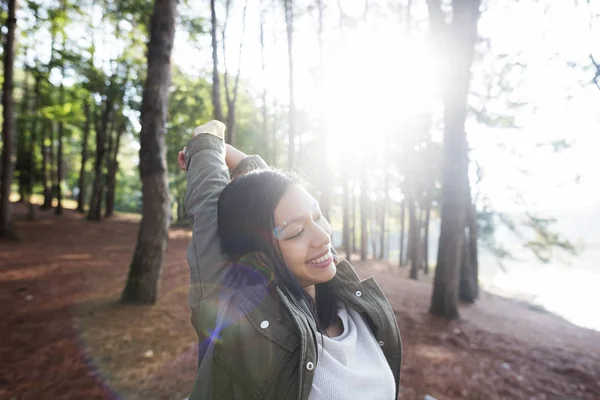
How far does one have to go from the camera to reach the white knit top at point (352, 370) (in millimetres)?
1281

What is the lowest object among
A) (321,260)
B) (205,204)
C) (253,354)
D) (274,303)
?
(253,354)

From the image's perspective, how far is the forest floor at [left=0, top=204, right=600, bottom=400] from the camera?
12.3ft

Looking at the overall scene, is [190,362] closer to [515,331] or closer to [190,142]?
[190,142]

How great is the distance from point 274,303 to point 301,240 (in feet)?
1.00

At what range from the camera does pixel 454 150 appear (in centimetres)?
759

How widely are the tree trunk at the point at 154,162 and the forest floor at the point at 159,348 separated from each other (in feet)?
1.45

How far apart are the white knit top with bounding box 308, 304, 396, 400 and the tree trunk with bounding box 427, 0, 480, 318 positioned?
6.54 meters

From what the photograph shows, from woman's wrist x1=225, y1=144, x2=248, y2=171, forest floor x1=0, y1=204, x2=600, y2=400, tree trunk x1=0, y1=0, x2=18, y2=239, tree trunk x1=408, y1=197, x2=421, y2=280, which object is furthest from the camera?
tree trunk x1=408, y1=197, x2=421, y2=280

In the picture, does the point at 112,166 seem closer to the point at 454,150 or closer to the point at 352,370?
the point at 454,150

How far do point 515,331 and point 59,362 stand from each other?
27.3ft

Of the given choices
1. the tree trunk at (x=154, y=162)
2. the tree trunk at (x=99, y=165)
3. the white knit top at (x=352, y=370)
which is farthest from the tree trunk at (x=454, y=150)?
the tree trunk at (x=99, y=165)

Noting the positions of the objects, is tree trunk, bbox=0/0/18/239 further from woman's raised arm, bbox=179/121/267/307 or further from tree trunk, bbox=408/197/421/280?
tree trunk, bbox=408/197/421/280

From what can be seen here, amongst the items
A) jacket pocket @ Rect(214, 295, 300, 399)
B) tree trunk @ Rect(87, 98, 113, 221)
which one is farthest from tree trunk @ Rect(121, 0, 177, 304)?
tree trunk @ Rect(87, 98, 113, 221)

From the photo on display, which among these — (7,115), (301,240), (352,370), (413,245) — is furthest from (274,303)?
(413,245)
